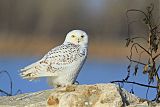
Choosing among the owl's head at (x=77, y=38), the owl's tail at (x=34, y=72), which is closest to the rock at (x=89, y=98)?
the owl's tail at (x=34, y=72)

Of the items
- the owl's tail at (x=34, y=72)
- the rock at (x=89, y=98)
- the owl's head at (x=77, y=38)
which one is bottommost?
the rock at (x=89, y=98)

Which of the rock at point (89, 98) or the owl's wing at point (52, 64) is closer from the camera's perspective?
the rock at point (89, 98)

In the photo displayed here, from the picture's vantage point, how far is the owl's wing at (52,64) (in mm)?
4379

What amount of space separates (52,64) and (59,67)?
5cm

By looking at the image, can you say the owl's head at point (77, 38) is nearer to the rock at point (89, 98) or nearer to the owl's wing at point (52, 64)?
the owl's wing at point (52, 64)

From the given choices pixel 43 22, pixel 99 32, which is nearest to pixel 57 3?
pixel 43 22

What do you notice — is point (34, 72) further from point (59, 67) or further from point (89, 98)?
point (89, 98)

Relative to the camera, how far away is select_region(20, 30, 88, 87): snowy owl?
439 centimetres

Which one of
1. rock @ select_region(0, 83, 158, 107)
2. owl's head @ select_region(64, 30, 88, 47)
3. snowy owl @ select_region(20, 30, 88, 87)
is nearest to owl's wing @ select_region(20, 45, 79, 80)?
snowy owl @ select_region(20, 30, 88, 87)

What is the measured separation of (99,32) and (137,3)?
1226 mm

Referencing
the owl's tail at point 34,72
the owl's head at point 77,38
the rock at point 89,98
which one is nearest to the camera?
the rock at point 89,98

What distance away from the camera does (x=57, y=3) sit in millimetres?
14695

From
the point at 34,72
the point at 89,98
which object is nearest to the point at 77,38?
the point at 34,72

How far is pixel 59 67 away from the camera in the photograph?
4.45m
